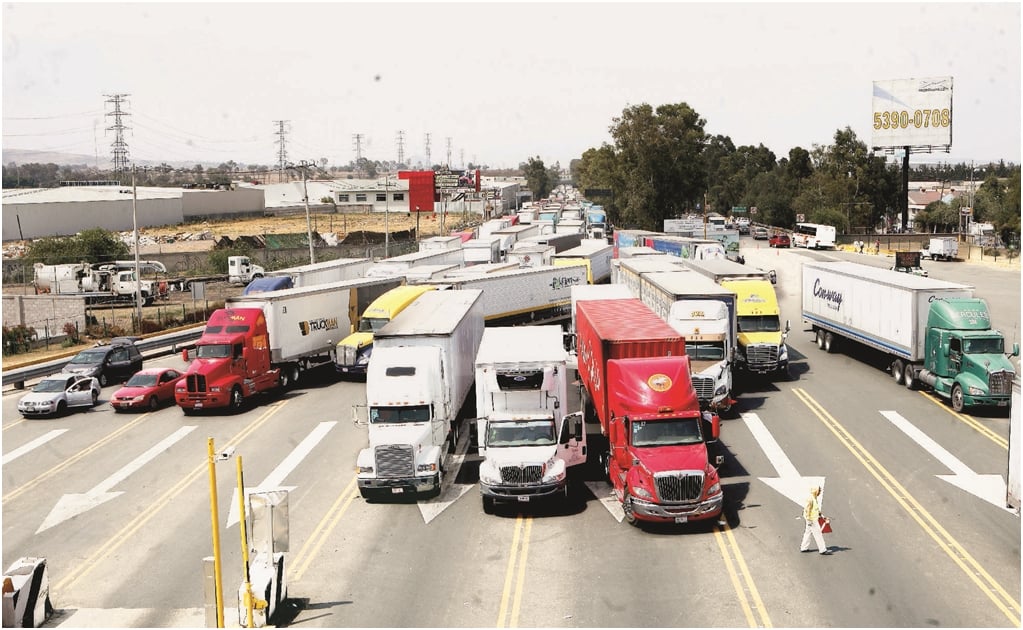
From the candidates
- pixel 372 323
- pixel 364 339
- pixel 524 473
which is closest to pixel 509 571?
pixel 524 473

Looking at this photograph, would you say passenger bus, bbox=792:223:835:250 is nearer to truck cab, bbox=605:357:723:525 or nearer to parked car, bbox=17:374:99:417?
parked car, bbox=17:374:99:417

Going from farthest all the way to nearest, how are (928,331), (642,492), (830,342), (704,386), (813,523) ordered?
(830,342)
(928,331)
(704,386)
(642,492)
(813,523)

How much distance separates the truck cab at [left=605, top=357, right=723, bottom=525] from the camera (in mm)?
20297

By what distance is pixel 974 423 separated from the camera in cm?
2964

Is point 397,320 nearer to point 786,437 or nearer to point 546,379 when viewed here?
point 546,379

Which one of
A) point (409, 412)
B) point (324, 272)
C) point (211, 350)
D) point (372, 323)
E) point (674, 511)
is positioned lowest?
point (674, 511)

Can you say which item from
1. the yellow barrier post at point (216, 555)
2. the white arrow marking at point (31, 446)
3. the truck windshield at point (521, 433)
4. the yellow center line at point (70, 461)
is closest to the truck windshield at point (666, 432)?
the truck windshield at point (521, 433)

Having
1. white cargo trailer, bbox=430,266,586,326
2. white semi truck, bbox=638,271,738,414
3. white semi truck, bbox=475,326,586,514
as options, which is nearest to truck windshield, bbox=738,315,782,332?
white semi truck, bbox=638,271,738,414

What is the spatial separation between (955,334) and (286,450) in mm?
21876

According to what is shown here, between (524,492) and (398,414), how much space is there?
4.07 metres

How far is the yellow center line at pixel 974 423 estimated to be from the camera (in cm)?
2748

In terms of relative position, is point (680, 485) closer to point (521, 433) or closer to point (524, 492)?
point (524, 492)

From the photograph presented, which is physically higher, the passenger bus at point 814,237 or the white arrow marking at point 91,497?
the passenger bus at point 814,237

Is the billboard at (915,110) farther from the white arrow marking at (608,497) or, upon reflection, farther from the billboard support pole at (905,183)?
the white arrow marking at (608,497)
